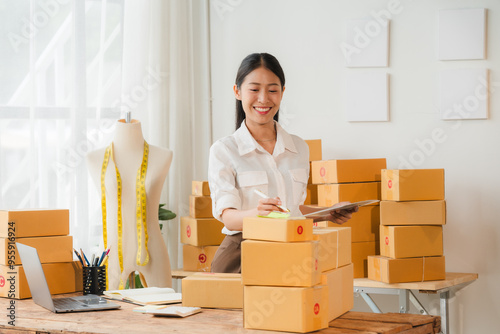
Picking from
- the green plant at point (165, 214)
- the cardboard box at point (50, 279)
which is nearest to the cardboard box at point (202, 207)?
the green plant at point (165, 214)

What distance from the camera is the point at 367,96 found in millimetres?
3658

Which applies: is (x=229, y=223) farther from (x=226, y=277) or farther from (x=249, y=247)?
(x=249, y=247)

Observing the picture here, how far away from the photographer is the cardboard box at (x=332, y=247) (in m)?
1.57

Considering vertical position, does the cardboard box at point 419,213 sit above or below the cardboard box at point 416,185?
below

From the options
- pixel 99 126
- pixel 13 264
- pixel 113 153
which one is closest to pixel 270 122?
pixel 113 153

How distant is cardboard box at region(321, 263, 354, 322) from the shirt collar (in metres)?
0.63

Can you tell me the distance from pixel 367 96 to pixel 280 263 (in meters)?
2.37

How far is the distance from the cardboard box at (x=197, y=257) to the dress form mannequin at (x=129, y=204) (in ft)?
3.16

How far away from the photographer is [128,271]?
248 cm

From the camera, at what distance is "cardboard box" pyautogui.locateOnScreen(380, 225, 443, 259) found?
3.06 metres

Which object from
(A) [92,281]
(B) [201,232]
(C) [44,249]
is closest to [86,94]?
(B) [201,232]

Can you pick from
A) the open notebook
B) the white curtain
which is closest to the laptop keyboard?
the open notebook

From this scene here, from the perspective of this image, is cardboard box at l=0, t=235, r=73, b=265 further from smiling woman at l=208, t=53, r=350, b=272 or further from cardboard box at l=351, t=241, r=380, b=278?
cardboard box at l=351, t=241, r=380, b=278

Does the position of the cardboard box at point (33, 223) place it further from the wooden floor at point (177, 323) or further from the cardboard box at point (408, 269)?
the cardboard box at point (408, 269)
